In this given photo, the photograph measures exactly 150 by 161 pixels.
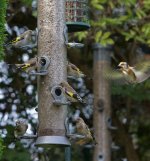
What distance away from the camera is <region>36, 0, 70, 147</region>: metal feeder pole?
6.25m

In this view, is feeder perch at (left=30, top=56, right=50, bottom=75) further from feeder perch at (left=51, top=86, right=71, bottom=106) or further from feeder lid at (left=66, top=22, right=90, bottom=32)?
feeder lid at (left=66, top=22, right=90, bottom=32)

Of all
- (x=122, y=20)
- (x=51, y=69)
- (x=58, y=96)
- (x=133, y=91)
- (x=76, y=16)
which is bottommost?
(x=133, y=91)

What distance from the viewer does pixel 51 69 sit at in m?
6.41

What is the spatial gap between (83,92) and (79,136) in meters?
4.07

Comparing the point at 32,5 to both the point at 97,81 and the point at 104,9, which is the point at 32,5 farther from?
the point at 97,81

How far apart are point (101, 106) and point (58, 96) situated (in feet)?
11.7

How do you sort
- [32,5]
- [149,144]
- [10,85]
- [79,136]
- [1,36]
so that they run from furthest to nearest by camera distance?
[149,144], [10,85], [32,5], [79,136], [1,36]

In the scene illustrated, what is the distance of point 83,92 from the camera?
33.6 ft

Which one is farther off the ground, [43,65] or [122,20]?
[122,20]

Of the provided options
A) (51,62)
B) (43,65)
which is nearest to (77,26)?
(51,62)

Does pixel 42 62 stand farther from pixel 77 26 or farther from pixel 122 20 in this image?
pixel 122 20

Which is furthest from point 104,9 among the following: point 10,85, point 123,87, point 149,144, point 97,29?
point 149,144

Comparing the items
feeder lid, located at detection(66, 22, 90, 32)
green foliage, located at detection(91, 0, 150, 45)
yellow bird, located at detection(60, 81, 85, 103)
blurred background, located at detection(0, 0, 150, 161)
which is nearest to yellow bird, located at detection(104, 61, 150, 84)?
feeder lid, located at detection(66, 22, 90, 32)

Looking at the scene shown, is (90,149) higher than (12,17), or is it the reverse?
(12,17)
